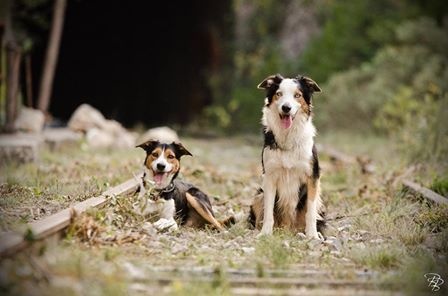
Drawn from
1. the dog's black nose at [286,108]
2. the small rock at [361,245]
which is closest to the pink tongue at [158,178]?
the dog's black nose at [286,108]

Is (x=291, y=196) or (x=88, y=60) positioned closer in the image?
(x=291, y=196)

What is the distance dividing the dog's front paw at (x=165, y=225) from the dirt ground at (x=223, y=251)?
6 centimetres

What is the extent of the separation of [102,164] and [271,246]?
588 cm

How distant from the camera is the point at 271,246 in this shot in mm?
5348

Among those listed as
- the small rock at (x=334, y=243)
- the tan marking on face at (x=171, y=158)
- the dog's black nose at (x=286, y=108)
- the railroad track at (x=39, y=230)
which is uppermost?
the dog's black nose at (x=286, y=108)

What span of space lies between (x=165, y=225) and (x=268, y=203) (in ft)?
3.16

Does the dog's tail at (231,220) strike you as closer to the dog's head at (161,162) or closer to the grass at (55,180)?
the dog's head at (161,162)

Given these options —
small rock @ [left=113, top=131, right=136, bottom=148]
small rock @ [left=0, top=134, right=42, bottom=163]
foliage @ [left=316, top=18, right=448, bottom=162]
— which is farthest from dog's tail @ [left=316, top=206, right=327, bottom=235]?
foliage @ [left=316, top=18, right=448, bottom=162]

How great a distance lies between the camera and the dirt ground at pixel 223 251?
168 inches

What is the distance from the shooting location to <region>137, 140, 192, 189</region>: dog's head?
640cm

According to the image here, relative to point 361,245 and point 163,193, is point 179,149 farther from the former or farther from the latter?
point 361,245

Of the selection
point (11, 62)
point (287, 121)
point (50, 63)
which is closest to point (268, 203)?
point (287, 121)

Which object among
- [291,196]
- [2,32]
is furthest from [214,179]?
[2,32]

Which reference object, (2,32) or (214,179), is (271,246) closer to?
(214,179)
